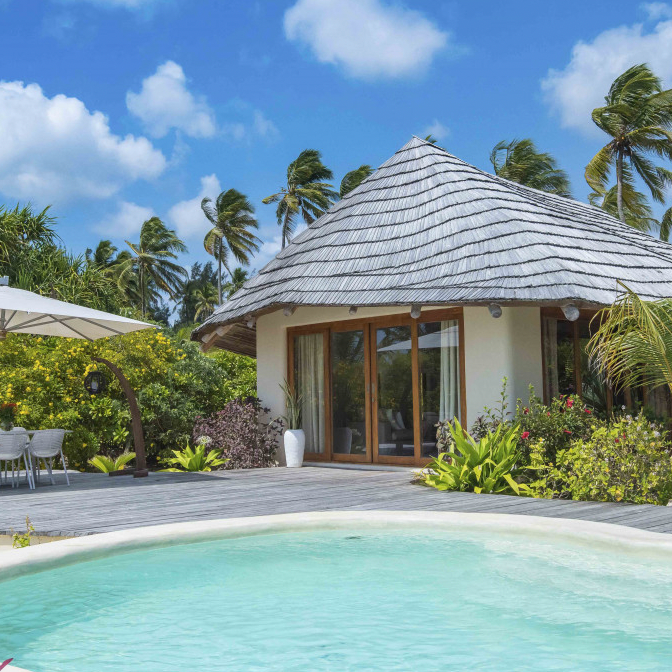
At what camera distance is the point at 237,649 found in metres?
3.99

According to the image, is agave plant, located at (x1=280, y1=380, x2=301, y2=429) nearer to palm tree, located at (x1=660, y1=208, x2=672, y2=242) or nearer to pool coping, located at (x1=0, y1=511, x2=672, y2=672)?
pool coping, located at (x1=0, y1=511, x2=672, y2=672)

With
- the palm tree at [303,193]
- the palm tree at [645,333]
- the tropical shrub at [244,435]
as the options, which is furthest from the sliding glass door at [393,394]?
the palm tree at [303,193]

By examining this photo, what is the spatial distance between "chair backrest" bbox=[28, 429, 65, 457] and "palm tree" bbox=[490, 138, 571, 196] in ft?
90.4

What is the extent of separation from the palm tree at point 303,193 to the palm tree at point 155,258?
1279cm

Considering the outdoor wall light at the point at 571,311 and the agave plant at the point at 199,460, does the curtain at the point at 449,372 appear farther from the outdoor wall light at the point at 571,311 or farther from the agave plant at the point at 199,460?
the agave plant at the point at 199,460

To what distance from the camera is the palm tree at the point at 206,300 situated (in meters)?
58.6

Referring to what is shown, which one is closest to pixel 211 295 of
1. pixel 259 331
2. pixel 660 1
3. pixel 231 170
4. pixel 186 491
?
pixel 231 170

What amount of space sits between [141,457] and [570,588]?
7.07 metres

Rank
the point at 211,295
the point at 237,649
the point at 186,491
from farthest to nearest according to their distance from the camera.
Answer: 1. the point at 211,295
2. the point at 186,491
3. the point at 237,649

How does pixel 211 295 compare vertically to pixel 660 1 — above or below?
below

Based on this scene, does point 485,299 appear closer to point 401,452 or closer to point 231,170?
point 401,452

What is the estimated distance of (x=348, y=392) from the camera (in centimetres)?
1145

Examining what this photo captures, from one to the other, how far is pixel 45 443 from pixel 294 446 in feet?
11.9

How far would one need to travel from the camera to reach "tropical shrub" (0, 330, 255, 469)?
13.1m
